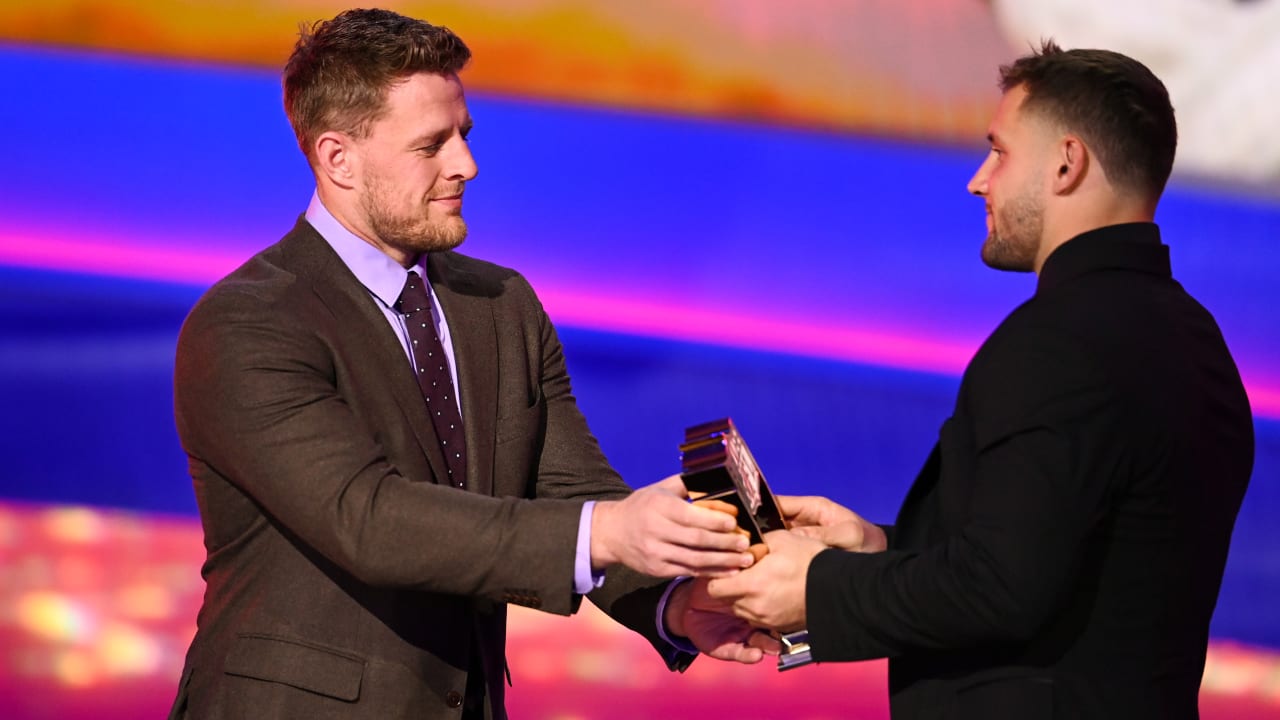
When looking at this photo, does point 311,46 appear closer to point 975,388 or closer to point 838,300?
point 975,388

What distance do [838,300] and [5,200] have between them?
2620 millimetres

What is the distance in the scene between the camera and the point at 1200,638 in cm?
180

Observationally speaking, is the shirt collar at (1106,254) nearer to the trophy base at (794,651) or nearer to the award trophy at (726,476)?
the award trophy at (726,476)

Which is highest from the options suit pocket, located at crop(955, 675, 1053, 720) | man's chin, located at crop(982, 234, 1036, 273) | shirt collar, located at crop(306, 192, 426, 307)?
shirt collar, located at crop(306, 192, 426, 307)

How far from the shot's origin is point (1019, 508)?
1625 millimetres

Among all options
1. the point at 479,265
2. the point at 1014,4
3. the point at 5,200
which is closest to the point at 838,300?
the point at 1014,4

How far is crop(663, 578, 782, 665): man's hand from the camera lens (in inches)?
90.0

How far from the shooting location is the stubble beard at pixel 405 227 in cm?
216

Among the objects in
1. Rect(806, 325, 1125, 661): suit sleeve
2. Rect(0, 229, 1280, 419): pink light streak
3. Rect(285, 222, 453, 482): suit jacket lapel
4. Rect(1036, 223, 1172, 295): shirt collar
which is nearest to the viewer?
Rect(806, 325, 1125, 661): suit sleeve

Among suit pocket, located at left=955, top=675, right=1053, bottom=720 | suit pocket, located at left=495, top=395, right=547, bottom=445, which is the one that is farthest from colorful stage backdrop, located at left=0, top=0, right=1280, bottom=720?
suit pocket, located at left=955, top=675, right=1053, bottom=720

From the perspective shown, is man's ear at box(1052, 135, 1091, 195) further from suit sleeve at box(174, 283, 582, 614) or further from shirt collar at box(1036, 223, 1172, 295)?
suit sleeve at box(174, 283, 582, 614)

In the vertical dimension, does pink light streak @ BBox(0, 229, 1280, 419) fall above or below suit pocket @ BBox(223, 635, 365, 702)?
above

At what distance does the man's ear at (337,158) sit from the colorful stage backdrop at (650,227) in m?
2.17

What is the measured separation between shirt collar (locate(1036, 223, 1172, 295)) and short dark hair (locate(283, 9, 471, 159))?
98 centimetres
